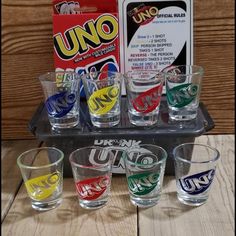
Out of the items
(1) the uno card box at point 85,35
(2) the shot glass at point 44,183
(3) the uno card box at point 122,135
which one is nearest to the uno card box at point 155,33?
(1) the uno card box at point 85,35

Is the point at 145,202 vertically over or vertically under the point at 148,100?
under

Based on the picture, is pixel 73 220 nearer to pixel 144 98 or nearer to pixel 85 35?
pixel 144 98

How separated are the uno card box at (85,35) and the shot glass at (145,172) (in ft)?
0.64

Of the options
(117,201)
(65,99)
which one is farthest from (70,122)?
(117,201)

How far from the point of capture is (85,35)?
821mm

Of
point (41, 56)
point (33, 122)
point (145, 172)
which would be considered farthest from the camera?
point (41, 56)

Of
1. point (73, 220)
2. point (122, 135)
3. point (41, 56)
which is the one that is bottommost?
point (73, 220)

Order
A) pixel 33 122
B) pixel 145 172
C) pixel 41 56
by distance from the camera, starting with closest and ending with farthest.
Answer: pixel 145 172 < pixel 33 122 < pixel 41 56

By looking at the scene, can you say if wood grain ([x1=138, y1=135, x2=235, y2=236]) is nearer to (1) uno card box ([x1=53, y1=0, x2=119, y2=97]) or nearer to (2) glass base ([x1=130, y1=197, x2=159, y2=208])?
(2) glass base ([x1=130, y1=197, x2=159, y2=208])

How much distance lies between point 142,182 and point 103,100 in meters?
0.15

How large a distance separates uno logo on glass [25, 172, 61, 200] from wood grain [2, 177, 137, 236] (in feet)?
0.08

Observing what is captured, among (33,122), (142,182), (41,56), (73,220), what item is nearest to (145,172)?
→ (142,182)

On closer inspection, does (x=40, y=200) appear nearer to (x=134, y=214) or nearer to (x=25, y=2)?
(x=134, y=214)

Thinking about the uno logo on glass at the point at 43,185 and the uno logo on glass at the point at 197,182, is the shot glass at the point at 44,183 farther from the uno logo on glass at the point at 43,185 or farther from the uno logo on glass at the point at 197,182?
the uno logo on glass at the point at 197,182
